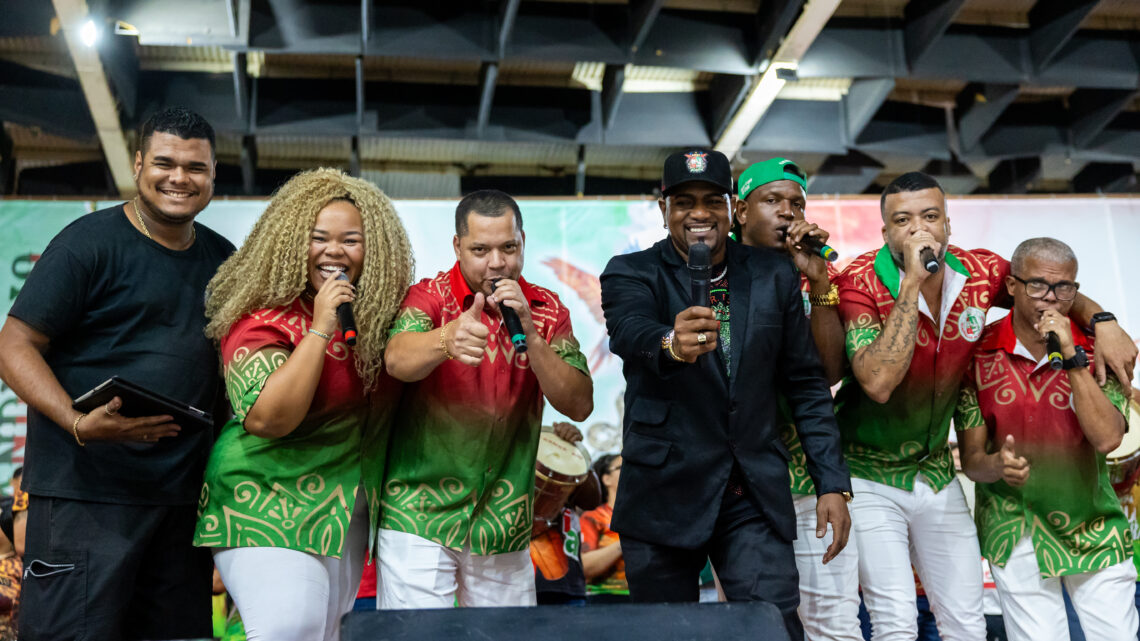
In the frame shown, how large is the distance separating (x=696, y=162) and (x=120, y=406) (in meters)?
1.73

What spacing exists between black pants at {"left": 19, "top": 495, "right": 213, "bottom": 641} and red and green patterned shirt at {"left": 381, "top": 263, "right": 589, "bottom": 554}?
66cm

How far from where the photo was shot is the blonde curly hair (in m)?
2.76

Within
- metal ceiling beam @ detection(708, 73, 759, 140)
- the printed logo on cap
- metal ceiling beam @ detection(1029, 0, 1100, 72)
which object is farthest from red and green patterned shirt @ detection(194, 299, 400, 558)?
metal ceiling beam @ detection(1029, 0, 1100, 72)

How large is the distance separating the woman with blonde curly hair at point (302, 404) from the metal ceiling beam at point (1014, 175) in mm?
6993

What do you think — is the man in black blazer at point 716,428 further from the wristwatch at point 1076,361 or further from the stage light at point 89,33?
the stage light at point 89,33

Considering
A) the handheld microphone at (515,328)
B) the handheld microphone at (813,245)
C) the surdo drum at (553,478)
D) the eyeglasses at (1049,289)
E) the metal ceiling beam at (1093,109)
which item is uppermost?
the metal ceiling beam at (1093,109)

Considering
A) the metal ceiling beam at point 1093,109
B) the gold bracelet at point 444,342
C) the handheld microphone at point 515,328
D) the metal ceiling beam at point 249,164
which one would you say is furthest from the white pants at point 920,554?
the metal ceiling beam at point 249,164

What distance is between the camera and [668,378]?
8.93 feet

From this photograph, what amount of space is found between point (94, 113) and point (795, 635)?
245 inches

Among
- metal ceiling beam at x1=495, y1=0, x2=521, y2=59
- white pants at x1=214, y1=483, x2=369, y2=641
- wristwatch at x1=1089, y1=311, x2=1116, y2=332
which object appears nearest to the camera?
white pants at x1=214, y1=483, x2=369, y2=641

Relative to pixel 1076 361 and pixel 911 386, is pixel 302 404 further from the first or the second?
pixel 1076 361

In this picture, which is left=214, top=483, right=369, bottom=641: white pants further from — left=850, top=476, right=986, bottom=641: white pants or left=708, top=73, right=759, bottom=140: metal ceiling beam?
left=708, top=73, right=759, bottom=140: metal ceiling beam

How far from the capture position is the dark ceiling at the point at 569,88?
6523 millimetres

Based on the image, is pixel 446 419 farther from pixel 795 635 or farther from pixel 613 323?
pixel 795 635
